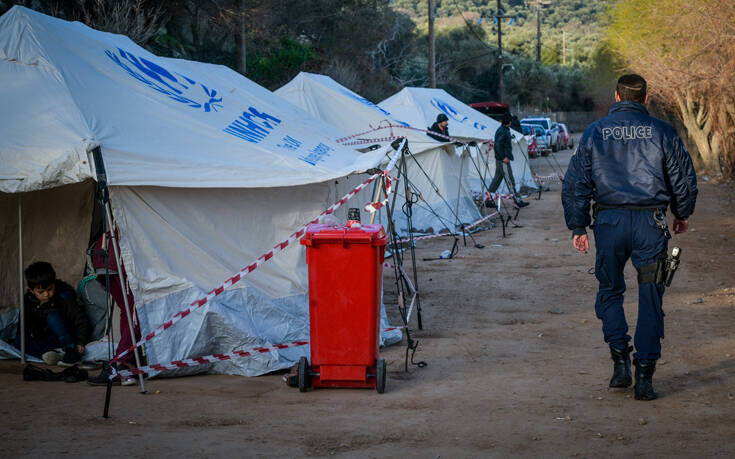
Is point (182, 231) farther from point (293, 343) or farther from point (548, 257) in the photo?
point (548, 257)

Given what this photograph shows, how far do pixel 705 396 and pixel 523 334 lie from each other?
2.40 meters

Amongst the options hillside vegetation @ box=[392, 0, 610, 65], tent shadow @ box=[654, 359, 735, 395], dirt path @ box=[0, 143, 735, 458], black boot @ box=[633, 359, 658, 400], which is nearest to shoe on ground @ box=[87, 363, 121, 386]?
dirt path @ box=[0, 143, 735, 458]

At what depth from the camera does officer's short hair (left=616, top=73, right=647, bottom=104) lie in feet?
19.0

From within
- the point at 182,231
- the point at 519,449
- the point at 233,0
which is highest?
the point at 233,0

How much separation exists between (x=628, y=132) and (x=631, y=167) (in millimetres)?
240

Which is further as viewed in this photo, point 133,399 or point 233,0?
point 233,0

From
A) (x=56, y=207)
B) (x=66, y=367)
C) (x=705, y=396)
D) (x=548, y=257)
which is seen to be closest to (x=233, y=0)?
(x=548, y=257)

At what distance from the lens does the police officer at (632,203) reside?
5.55 meters

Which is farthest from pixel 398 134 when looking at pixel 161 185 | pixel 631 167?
pixel 631 167

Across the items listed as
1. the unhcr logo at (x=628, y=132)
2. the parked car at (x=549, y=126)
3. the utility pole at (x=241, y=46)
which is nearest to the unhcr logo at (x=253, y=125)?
the unhcr logo at (x=628, y=132)

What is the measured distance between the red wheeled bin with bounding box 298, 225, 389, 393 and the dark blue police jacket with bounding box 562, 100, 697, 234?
147cm

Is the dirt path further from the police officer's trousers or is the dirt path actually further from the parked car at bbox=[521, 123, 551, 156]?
the parked car at bbox=[521, 123, 551, 156]

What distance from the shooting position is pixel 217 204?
7211mm

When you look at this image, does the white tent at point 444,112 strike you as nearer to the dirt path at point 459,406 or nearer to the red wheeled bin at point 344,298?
the dirt path at point 459,406
